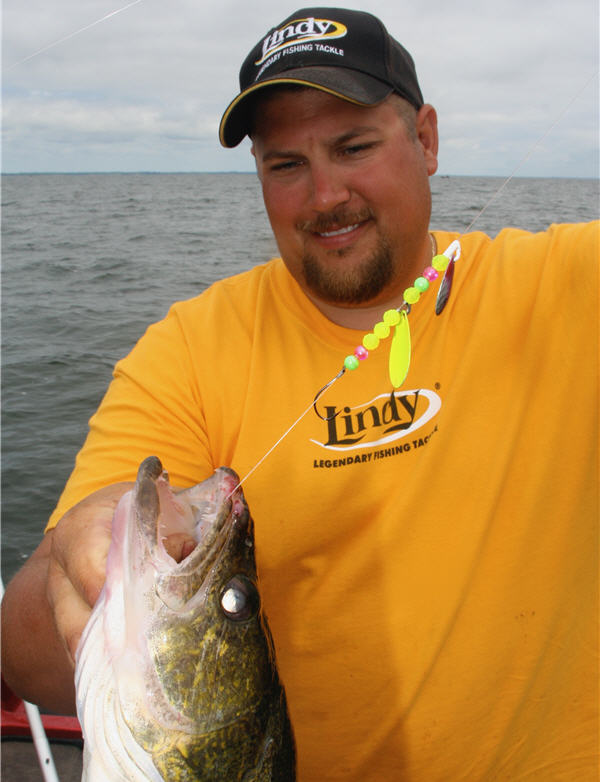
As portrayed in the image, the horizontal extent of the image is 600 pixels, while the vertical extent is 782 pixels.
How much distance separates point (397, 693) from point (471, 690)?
0.81 ft

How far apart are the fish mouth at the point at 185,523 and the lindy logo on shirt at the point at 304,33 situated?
1463mm

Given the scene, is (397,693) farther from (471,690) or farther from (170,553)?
(170,553)

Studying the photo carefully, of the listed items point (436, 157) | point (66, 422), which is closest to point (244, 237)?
point (66, 422)

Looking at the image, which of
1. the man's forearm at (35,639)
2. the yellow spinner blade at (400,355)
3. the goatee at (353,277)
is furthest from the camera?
the goatee at (353,277)

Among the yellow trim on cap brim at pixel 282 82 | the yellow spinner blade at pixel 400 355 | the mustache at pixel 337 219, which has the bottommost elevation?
the yellow spinner blade at pixel 400 355

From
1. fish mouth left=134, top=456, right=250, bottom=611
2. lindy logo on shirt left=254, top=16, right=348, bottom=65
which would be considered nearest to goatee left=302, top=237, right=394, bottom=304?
lindy logo on shirt left=254, top=16, right=348, bottom=65

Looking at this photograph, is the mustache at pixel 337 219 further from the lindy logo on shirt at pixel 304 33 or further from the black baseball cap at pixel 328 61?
the lindy logo on shirt at pixel 304 33

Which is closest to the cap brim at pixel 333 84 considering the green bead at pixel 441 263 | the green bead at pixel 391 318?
the green bead at pixel 441 263

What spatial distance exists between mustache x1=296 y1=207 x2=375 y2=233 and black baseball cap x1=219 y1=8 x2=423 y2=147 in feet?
1.10

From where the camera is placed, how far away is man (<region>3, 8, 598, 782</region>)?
2.02m

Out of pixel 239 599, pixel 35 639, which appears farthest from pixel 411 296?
pixel 35 639

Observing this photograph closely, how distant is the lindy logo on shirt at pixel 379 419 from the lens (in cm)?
207

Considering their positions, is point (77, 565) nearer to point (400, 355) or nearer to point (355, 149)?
point (400, 355)

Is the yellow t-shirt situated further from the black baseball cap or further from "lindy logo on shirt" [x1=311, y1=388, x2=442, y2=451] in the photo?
the black baseball cap
